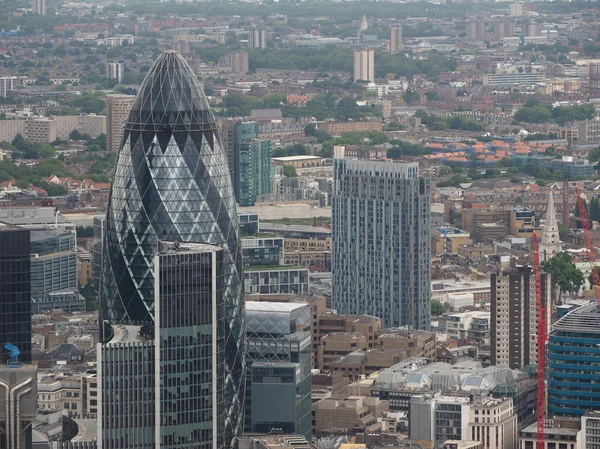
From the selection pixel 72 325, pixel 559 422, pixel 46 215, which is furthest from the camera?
pixel 46 215

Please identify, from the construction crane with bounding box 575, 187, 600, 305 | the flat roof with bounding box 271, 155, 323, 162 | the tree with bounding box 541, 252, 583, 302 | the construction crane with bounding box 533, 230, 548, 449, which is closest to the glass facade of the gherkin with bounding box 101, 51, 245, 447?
the construction crane with bounding box 533, 230, 548, 449

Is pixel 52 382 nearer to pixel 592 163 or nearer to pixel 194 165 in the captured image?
pixel 194 165

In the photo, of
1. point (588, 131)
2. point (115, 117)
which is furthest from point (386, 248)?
point (588, 131)

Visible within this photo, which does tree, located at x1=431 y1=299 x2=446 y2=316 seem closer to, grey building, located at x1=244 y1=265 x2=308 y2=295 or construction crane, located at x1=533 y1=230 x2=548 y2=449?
grey building, located at x1=244 y1=265 x2=308 y2=295

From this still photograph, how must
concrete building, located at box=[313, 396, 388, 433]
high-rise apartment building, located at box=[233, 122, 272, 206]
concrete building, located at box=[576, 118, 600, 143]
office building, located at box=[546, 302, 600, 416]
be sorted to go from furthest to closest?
1. concrete building, located at box=[576, 118, 600, 143]
2. high-rise apartment building, located at box=[233, 122, 272, 206]
3. office building, located at box=[546, 302, 600, 416]
4. concrete building, located at box=[313, 396, 388, 433]

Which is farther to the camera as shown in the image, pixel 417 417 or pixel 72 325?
pixel 72 325

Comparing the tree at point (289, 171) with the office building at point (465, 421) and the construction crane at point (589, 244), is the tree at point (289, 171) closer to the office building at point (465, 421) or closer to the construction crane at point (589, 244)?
the construction crane at point (589, 244)

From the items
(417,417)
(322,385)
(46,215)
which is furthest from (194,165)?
(46,215)
